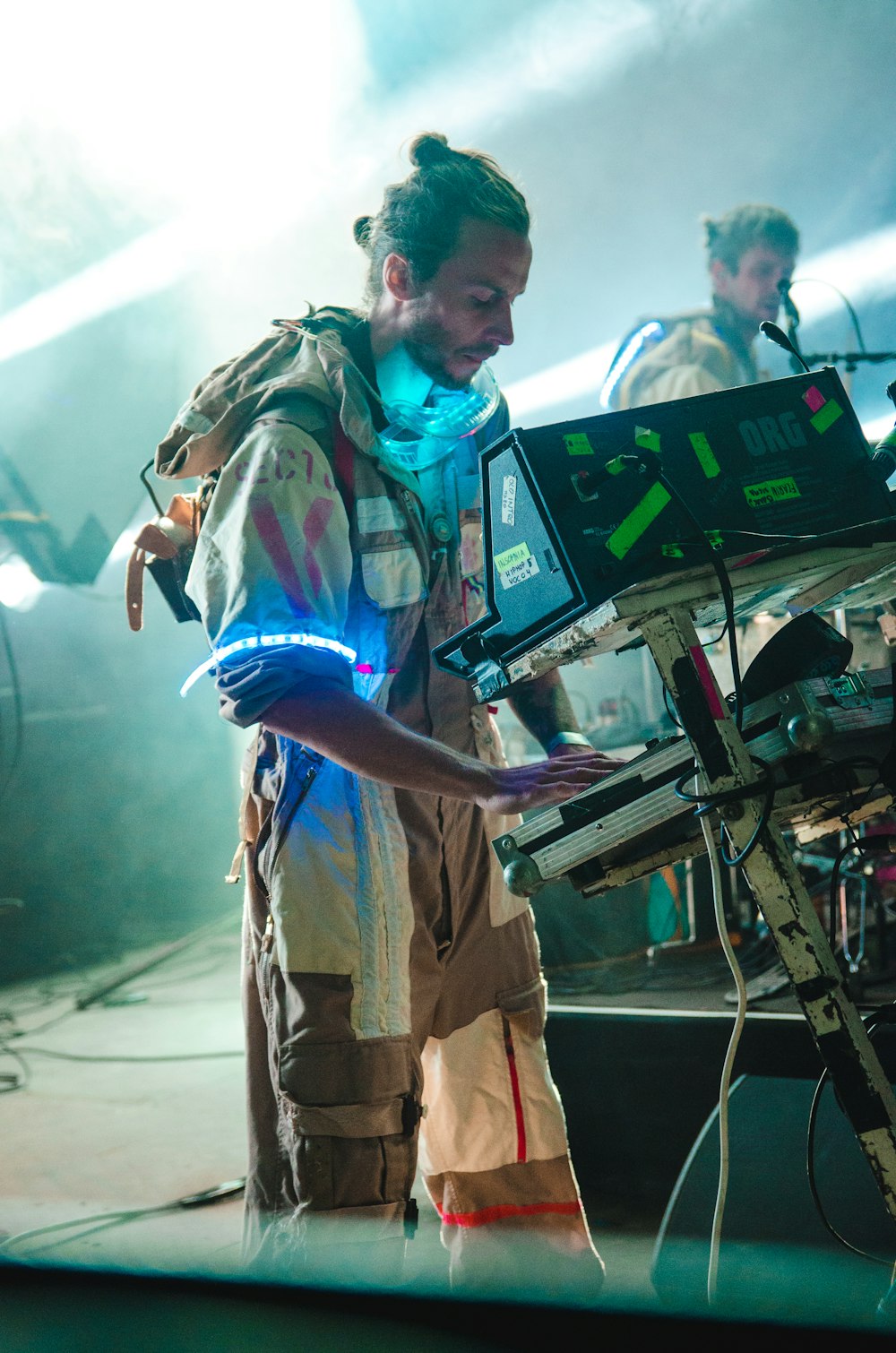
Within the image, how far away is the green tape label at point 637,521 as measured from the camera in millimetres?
854

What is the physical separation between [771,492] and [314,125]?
4766 mm

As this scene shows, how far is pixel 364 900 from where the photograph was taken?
1.13 metres

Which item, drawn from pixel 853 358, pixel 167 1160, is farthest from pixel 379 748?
pixel 167 1160

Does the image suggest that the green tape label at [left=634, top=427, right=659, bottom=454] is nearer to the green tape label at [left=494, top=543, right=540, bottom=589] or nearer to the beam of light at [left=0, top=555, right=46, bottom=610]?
the green tape label at [left=494, top=543, right=540, bottom=589]

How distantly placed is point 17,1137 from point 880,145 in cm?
506

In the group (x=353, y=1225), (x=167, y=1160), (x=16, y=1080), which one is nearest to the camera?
(x=353, y=1225)

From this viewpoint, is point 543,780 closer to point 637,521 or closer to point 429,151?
point 637,521

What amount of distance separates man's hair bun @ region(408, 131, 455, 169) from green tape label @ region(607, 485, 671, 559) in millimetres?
832

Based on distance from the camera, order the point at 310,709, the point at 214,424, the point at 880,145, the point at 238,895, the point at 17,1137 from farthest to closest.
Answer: the point at 238,895 → the point at 880,145 → the point at 17,1137 → the point at 214,424 → the point at 310,709

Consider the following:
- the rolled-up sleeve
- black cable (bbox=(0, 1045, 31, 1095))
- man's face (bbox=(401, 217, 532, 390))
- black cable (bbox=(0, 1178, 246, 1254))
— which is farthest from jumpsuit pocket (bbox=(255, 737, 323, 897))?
black cable (bbox=(0, 1045, 31, 1095))

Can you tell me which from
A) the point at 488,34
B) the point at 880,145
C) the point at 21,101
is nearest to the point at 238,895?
the point at 21,101

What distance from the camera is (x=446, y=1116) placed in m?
1.29

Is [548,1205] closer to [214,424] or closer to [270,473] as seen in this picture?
[270,473]

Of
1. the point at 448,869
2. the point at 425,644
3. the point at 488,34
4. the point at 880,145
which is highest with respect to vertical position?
the point at 488,34
